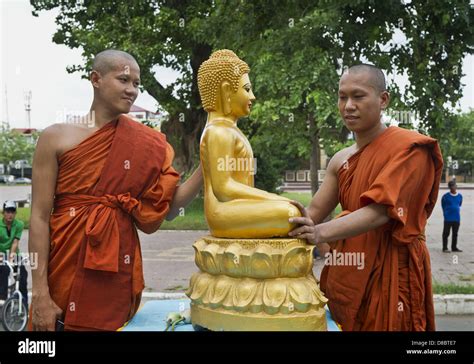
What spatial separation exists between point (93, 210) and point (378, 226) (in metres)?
1.38

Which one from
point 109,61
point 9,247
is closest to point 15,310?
point 9,247

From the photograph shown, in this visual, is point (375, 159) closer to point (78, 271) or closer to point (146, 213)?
point (146, 213)

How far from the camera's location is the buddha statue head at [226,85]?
8.46 feet

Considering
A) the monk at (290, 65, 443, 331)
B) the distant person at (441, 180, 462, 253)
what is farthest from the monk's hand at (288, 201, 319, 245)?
the distant person at (441, 180, 462, 253)

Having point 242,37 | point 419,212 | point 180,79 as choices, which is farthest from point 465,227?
point 419,212

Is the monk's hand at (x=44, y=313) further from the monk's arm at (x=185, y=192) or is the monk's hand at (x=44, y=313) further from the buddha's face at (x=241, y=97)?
the buddha's face at (x=241, y=97)

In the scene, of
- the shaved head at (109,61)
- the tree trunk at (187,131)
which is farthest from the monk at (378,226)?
the tree trunk at (187,131)

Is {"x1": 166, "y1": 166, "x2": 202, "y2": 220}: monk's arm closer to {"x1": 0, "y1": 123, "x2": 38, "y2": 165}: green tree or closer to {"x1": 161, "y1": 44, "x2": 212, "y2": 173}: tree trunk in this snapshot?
{"x1": 161, "y1": 44, "x2": 212, "y2": 173}: tree trunk

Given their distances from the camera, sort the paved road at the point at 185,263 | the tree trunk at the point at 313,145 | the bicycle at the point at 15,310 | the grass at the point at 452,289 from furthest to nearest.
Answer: the tree trunk at the point at 313,145 → the paved road at the point at 185,263 → the grass at the point at 452,289 → the bicycle at the point at 15,310

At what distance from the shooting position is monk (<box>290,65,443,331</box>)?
2.39m

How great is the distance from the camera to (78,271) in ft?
8.45

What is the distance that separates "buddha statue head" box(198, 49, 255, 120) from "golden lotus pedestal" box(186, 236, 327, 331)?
26.4 inches

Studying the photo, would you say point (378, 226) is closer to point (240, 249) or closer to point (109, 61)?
point (240, 249)
